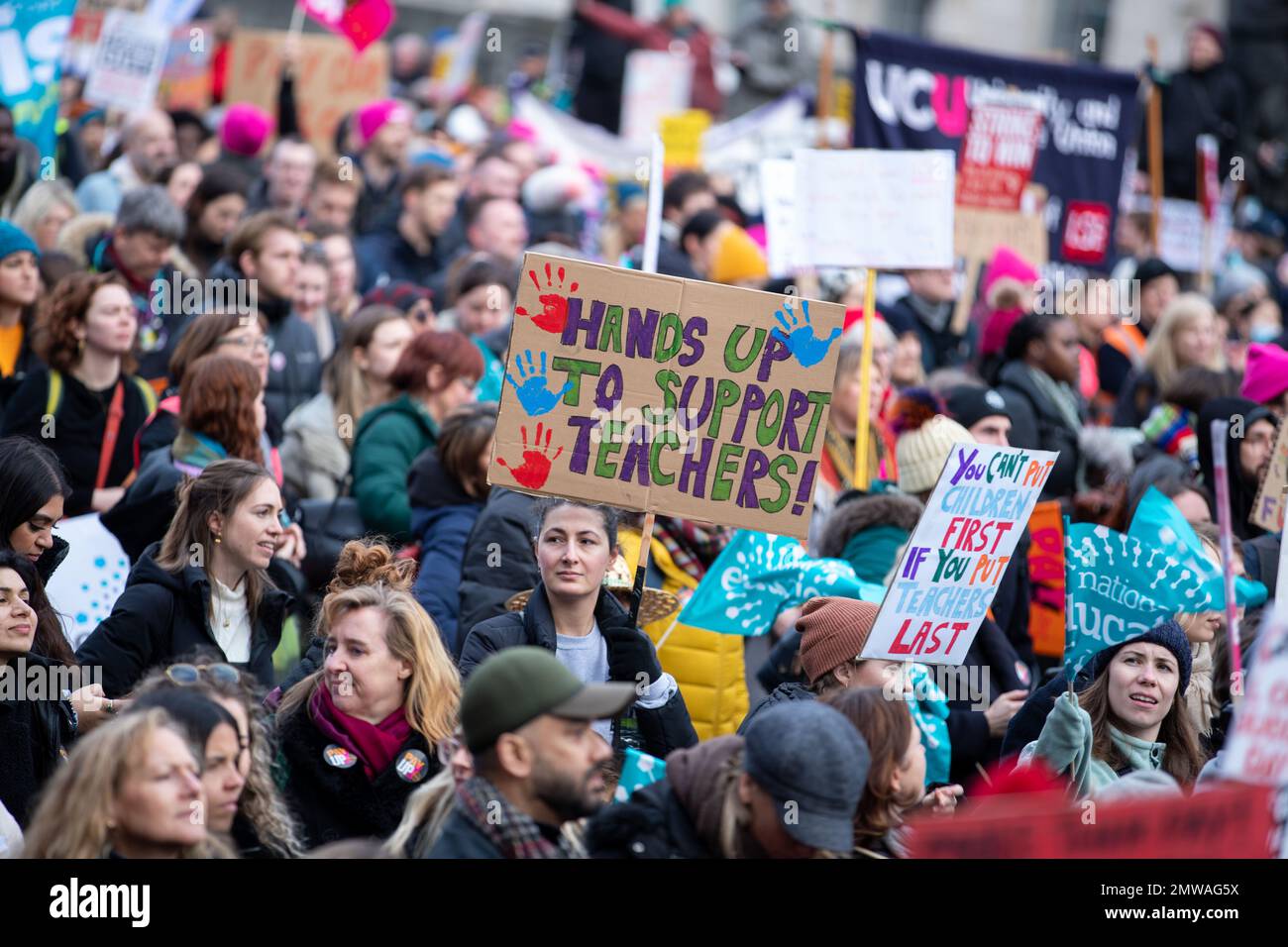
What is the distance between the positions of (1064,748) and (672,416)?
59.6 inches

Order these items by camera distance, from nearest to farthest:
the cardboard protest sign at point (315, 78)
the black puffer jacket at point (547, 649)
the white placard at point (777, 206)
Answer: the black puffer jacket at point (547, 649) → the white placard at point (777, 206) → the cardboard protest sign at point (315, 78)

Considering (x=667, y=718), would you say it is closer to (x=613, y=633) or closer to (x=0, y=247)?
(x=613, y=633)

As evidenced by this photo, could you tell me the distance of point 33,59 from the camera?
927 cm

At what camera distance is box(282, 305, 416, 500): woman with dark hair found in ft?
25.6

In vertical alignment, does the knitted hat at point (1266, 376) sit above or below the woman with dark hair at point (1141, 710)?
above

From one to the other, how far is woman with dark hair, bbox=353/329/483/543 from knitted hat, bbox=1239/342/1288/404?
3592 mm

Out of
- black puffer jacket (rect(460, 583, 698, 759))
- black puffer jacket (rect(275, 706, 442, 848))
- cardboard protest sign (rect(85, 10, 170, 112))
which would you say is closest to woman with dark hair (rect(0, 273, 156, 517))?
black puffer jacket (rect(460, 583, 698, 759))

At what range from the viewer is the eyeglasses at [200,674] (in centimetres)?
468

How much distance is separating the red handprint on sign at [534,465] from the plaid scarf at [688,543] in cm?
132

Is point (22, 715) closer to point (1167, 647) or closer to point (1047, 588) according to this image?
point (1167, 647)

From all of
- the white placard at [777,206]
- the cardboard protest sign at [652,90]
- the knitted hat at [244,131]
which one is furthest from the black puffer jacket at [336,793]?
the cardboard protest sign at [652,90]

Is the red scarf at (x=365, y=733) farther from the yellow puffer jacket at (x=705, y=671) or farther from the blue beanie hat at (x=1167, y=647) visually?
the blue beanie hat at (x=1167, y=647)

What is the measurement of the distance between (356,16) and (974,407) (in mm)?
5824
